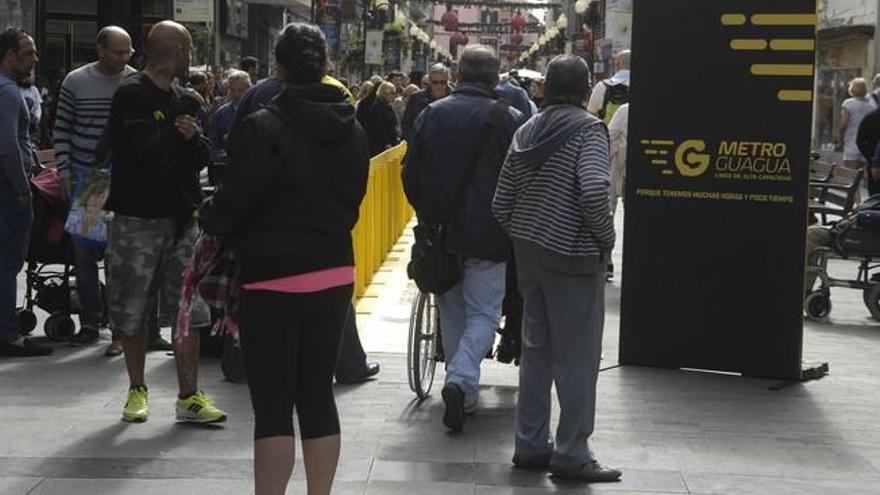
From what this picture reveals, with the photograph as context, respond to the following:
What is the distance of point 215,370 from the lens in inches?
371

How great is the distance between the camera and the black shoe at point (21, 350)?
985 cm

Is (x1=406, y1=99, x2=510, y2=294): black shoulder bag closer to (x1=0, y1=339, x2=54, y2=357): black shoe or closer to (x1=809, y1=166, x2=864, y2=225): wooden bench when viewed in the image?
(x1=0, y1=339, x2=54, y2=357): black shoe

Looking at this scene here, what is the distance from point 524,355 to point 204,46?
1180 inches

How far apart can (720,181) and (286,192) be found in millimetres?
4581

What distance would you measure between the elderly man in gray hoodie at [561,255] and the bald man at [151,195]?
1628 millimetres

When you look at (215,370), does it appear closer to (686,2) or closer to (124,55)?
(124,55)

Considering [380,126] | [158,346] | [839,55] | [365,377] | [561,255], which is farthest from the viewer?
[839,55]

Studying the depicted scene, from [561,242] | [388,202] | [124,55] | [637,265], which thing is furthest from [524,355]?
[388,202]

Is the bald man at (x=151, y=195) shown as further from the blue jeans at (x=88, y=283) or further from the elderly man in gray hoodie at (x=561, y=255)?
the blue jeans at (x=88, y=283)

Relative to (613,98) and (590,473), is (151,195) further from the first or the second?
(613,98)

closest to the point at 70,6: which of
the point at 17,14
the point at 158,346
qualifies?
the point at 17,14

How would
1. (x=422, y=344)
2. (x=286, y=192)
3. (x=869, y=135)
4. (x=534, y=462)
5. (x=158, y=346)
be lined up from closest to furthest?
(x=286, y=192)
(x=534, y=462)
(x=422, y=344)
(x=158, y=346)
(x=869, y=135)

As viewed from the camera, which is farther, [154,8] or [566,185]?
[154,8]

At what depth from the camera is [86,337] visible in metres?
10.4
